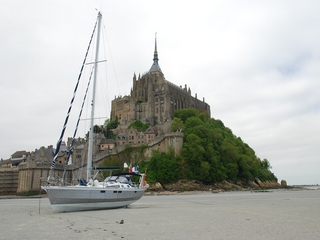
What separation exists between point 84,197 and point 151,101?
91754 millimetres

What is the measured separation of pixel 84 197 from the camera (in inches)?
915

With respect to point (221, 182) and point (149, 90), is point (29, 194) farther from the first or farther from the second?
point (149, 90)

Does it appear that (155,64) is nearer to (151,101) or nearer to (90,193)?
(151,101)

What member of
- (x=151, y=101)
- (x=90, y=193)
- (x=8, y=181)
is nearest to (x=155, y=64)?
(x=151, y=101)

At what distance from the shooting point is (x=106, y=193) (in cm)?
2478

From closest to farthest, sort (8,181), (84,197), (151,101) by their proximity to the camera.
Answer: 1. (84,197)
2. (8,181)
3. (151,101)

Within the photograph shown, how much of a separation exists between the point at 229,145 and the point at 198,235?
6822cm

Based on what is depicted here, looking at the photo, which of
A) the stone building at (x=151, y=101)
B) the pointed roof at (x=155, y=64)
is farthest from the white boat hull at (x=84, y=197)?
the pointed roof at (x=155, y=64)

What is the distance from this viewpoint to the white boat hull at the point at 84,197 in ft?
72.6

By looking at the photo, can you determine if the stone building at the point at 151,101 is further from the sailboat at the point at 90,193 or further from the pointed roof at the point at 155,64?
the sailboat at the point at 90,193

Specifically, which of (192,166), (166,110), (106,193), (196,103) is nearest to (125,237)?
(106,193)

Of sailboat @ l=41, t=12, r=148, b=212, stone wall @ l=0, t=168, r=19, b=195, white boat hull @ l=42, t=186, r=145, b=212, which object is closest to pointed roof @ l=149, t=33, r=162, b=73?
stone wall @ l=0, t=168, r=19, b=195

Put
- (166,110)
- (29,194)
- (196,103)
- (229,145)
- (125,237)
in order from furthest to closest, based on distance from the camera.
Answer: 1. (196,103)
2. (166,110)
3. (229,145)
4. (29,194)
5. (125,237)

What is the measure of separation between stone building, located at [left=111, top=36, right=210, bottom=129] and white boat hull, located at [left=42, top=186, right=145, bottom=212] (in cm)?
7938
